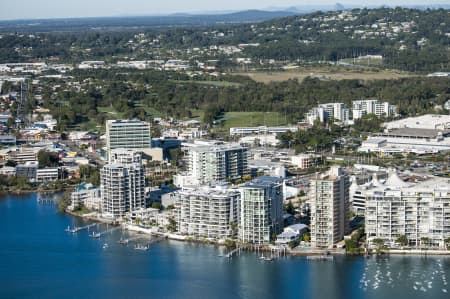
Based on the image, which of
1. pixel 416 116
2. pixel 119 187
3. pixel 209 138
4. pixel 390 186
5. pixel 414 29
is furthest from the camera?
pixel 414 29

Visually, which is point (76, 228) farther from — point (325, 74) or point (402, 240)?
point (325, 74)

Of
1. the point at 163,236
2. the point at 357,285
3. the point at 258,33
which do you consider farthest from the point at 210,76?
the point at 357,285

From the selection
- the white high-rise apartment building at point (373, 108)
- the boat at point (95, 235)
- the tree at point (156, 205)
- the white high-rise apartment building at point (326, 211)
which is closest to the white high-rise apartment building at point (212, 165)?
the tree at point (156, 205)

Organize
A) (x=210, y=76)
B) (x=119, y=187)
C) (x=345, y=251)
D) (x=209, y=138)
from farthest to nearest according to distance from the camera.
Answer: (x=210, y=76)
(x=209, y=138)
(x=119, y=187)
(x=345, y=251)

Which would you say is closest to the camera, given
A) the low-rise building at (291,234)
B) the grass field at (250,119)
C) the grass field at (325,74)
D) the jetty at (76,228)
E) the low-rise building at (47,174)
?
the low-rise building at (291,234)

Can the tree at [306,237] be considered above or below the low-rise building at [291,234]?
below

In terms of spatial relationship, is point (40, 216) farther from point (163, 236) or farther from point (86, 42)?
point (86, 42)

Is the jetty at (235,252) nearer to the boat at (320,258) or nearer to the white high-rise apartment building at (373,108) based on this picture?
the boat at (320,258)
